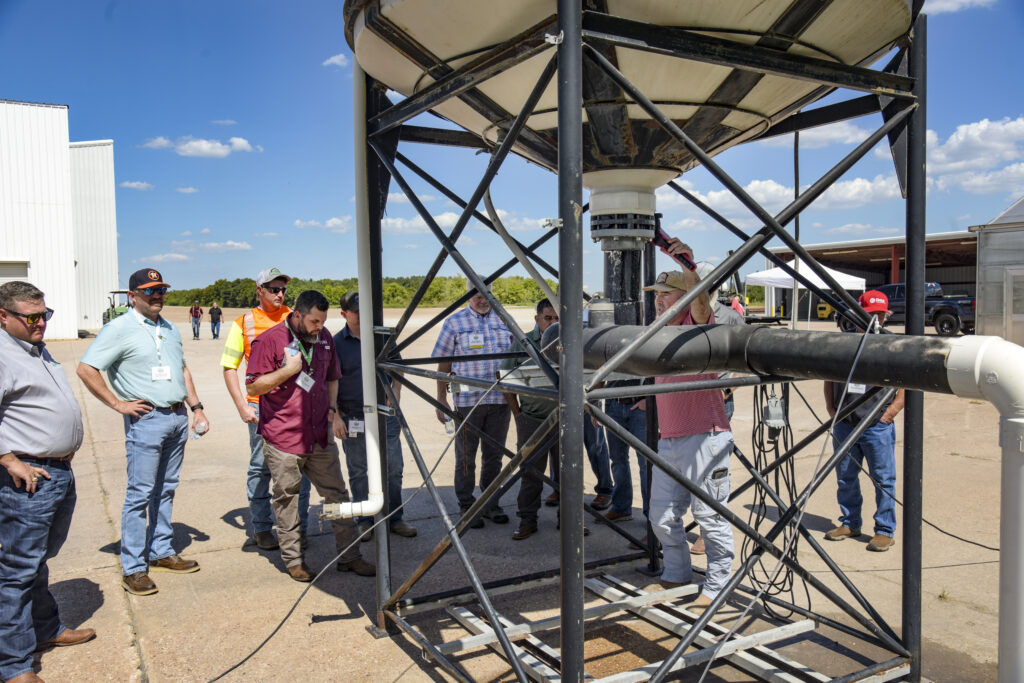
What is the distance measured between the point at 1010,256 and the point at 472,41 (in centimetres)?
1761

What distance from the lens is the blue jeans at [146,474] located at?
188 inches

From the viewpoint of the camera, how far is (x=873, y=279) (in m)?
46.1

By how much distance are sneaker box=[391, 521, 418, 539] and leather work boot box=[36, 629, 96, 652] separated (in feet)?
8.00

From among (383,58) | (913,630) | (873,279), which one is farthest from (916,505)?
(873,279)

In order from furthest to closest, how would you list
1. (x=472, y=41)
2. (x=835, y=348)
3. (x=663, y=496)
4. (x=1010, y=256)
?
(x=1010, y=256), (x=663, y=496), (x=472, y=41), (x=835, y=348)

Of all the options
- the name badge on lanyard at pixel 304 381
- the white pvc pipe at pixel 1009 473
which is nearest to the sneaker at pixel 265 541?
the name badge on lanyard at pixel 304 381

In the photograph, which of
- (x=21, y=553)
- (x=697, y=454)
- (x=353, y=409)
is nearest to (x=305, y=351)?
(x=353, y=409)

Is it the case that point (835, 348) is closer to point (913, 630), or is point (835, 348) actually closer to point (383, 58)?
point (913, 630)

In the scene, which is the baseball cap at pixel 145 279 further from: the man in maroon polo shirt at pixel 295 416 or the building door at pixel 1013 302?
the building door at pixel 1013 302

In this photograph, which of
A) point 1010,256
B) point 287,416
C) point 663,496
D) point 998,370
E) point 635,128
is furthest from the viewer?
point 1010,256

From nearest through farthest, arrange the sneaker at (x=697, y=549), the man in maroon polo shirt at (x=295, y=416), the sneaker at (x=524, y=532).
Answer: the man in maroon polo shirt at (x=295, y=416)
the sneaker at (x=697, y=549)
the sneaker at (x=524, y=532)

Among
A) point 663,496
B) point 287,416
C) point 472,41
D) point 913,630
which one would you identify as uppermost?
point 472,41

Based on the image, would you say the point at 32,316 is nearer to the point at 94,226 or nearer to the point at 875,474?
the point at 875,474

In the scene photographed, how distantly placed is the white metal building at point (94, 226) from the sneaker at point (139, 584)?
36651 millimetres
